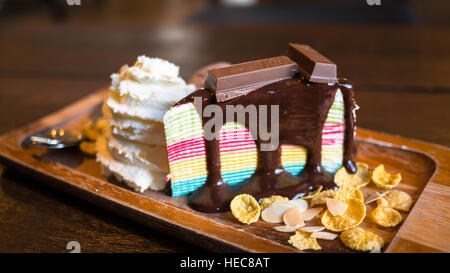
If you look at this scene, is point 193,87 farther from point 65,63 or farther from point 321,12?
point 321,12

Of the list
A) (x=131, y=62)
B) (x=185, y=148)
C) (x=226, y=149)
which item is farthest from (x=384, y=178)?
(x=131, y=62)

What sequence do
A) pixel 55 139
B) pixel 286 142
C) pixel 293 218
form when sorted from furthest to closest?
pixel 55 139, pixel 286 142, pixel 293 218

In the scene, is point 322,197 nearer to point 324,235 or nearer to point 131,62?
point 324,235

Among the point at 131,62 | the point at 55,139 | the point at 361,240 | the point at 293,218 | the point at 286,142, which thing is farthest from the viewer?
the point at 131,62

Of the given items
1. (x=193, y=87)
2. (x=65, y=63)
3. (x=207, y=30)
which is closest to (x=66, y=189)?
(x=193, y=87)

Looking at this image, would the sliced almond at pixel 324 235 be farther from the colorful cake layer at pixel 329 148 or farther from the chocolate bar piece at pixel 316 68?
the chocolate bar piece at pixel 316 68

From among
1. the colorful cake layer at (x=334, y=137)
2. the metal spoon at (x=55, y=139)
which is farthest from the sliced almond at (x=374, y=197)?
the metal spoon at (x=55, y=139)
